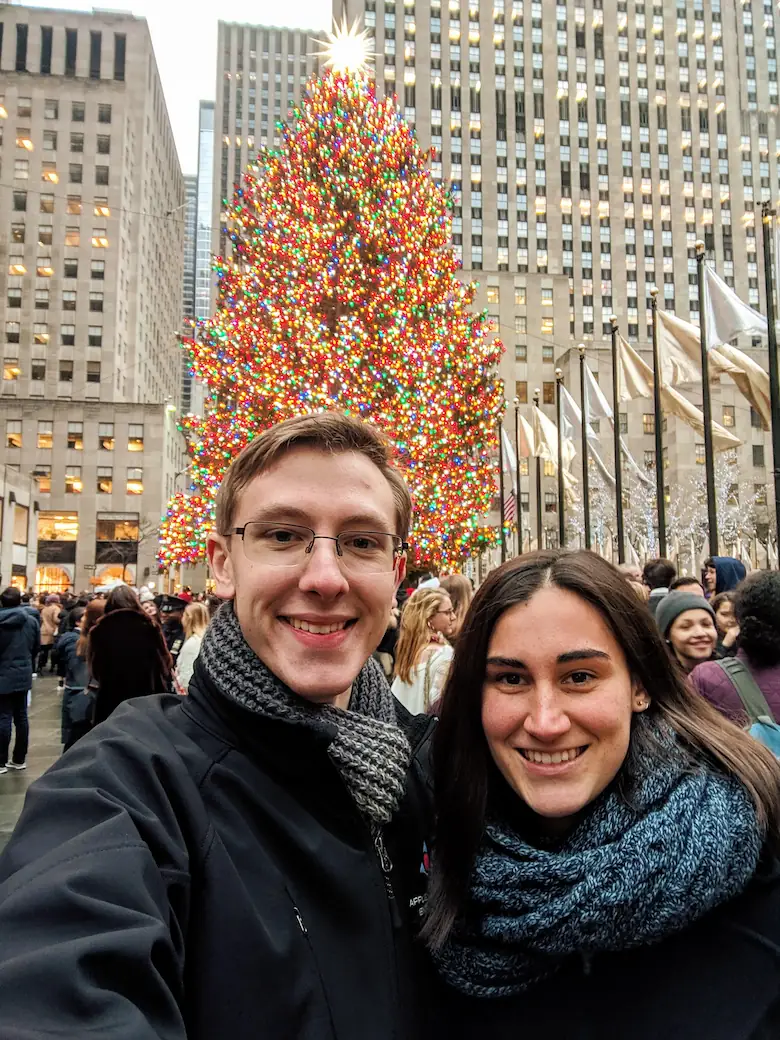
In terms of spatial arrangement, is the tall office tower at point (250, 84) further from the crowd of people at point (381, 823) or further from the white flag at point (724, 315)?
the crowd of people at point (381, 823)

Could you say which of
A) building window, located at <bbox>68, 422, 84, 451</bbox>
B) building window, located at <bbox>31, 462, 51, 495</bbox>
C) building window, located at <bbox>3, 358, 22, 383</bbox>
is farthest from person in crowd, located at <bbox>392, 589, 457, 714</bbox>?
building window, located at <bbox>3, 358, 22, 383</bbox>

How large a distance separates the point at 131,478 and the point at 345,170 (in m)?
42.9

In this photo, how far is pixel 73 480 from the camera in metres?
57.8

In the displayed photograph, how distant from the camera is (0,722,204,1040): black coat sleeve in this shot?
3.00ft

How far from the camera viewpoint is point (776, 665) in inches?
150

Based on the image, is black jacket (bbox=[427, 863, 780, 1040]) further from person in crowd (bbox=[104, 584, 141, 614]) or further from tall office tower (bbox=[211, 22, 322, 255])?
tall office tower (bbox=[211, 22, 322, 255])

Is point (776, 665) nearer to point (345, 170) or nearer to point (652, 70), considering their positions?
point (345, 170)

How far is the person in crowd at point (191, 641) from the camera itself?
286 inches

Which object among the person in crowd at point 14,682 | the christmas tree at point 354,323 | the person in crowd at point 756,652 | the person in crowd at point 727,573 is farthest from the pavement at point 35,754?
the christmas tree at point 354,323

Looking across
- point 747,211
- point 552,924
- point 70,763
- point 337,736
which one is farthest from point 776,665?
point 747,211

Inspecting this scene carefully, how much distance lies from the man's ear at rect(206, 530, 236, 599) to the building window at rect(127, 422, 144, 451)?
196 feet

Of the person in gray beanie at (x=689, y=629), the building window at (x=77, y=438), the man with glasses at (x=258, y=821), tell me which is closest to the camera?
the man with glasses at (x=258, y=821)

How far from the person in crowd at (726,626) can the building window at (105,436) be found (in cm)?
5861

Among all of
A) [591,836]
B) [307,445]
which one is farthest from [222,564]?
[591,836]
